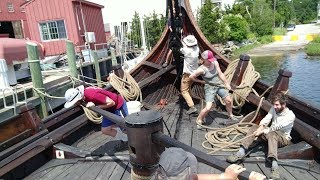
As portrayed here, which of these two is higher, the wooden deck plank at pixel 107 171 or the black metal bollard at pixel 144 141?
the black metal bollard at pixel 144 141

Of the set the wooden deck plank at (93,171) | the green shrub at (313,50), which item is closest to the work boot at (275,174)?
the wooden deck plank at (93,171)

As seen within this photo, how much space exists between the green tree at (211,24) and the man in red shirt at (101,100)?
2493cm

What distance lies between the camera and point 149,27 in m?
24.3

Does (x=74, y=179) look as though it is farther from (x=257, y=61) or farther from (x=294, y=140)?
(x=257, y=61)

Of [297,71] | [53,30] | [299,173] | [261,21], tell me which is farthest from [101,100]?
[261,21]

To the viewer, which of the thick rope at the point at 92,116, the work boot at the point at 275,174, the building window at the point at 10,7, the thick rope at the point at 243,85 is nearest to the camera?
the work boot at the point at 275,174

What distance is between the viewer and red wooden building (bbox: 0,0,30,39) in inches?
945

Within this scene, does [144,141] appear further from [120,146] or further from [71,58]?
[71,58]

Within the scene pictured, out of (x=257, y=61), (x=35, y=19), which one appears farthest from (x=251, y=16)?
(x=35, y=19)

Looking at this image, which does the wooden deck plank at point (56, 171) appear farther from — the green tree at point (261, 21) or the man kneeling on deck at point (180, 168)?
the green tree at point (261, 21)

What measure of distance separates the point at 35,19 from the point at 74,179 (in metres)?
16.6

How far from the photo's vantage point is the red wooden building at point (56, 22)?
17.2 meters

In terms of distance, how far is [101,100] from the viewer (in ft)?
12.2

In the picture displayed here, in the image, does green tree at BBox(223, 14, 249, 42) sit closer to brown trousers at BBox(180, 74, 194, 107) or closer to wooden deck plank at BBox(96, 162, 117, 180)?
brown trousers at BBox(180, 74, 194, 107)
